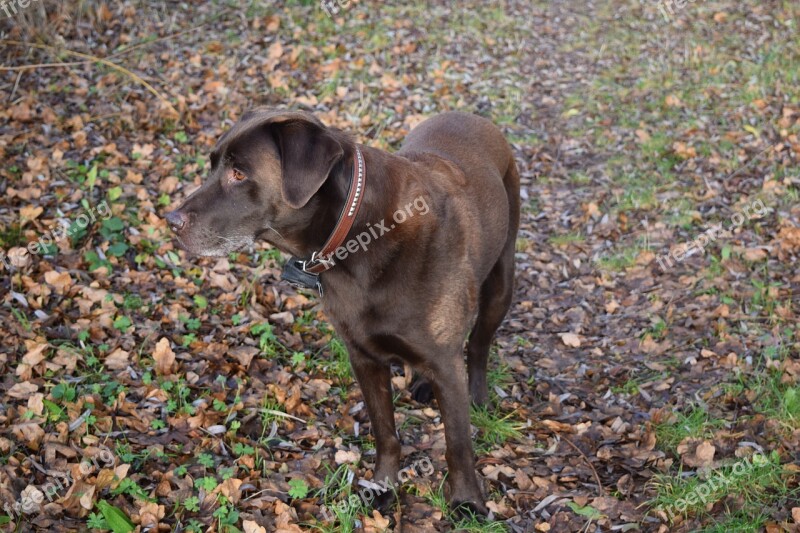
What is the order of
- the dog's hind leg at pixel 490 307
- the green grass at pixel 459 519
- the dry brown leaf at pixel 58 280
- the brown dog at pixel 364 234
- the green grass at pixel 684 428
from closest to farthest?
the brown dog at pixel 364 234 < the green grass at pixel 459 519 < the green grass at pixel 684 428 < the dog's hind leg at pixel 490 307 < the dry brown leaf at pixel 58 280

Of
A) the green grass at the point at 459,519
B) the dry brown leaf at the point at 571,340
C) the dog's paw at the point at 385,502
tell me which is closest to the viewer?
the green grass at the point at 459,519

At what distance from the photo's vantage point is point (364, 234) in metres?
3.10

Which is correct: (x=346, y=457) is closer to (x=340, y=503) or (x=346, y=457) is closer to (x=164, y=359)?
(x=340, y=503)

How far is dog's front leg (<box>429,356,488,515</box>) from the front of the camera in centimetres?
336

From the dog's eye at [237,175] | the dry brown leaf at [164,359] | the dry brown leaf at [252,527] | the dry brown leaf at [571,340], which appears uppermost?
the dog's eye at [237,175]

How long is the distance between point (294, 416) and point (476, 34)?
779cm

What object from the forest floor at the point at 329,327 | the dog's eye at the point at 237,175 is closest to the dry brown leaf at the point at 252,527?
the forest floor at the point at 329,327

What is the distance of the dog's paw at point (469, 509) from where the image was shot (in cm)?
354

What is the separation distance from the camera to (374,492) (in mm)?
3689

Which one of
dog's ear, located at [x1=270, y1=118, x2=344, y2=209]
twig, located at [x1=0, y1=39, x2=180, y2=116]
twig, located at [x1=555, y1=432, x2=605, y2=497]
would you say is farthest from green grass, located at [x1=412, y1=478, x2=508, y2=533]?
twig, located at [x1=0, y1=39, x2=180, y2=116]

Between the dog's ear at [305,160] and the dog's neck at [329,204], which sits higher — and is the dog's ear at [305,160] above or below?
above

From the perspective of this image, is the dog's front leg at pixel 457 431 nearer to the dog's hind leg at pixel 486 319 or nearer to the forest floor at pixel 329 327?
the forest floor at pixel 329 327

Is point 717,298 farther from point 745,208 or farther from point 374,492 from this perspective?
point 374,492

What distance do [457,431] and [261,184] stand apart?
1.54 metres
